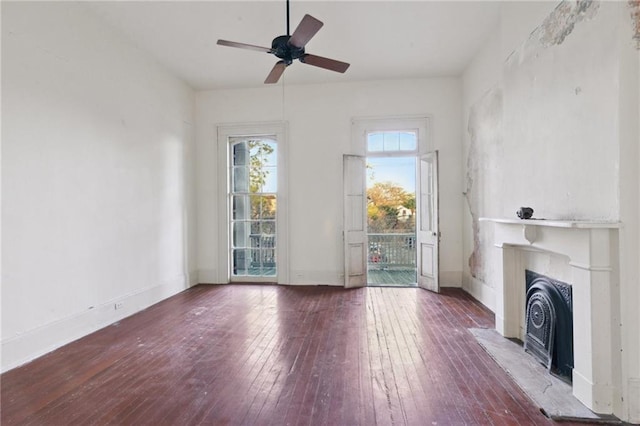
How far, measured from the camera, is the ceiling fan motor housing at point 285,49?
278cm

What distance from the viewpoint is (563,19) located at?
7.52ft

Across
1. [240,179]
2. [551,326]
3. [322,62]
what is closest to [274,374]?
[551,326]

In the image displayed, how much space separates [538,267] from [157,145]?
4765mm

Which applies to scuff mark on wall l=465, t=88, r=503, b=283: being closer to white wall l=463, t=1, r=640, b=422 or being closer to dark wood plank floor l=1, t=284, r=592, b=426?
white wall l=463, t=1, r=640, b=422

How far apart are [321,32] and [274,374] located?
365cm

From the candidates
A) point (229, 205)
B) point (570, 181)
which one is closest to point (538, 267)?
point (570, 181)

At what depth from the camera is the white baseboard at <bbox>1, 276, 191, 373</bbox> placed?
2.56 meters

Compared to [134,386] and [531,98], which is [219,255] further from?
[531,98]

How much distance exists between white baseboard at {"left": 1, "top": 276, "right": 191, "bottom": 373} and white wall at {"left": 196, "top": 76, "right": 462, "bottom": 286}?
156cm

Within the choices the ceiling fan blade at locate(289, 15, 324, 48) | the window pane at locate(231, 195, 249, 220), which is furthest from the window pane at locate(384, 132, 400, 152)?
the ceiling fan blade at locate(289, 15, 324, 48)

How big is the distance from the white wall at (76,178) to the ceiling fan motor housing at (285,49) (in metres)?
2.09

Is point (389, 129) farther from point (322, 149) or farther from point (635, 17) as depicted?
point (635, 17)

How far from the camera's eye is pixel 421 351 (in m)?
2.78

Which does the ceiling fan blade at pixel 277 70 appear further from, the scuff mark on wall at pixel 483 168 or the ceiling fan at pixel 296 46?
the scuff mark on wall at pixel 483 168
